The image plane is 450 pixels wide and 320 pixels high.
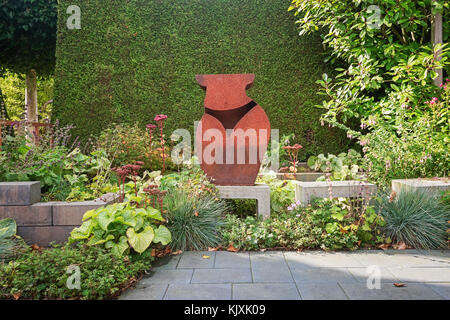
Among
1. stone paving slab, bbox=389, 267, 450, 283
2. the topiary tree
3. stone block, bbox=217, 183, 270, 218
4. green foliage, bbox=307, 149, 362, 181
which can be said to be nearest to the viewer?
stone paving slab, bbox=389, 267, 450, 283

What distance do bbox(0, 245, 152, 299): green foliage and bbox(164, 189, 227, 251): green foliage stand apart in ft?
2.57

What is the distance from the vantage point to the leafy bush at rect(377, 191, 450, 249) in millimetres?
3248

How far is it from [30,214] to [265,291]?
231cm

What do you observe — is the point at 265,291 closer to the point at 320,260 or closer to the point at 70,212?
the point at 320,260

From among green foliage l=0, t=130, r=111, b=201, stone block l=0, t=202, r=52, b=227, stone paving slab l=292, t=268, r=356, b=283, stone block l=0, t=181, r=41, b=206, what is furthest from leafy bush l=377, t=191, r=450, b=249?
stone block l=0, t=181, r=41, b=206

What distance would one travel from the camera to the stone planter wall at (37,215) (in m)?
3.14

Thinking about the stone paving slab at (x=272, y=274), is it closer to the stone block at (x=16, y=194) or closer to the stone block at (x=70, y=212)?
→ the stone block at (x=70, y=212)

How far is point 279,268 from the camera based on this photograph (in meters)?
2.73

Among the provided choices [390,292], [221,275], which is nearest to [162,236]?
[221,275]

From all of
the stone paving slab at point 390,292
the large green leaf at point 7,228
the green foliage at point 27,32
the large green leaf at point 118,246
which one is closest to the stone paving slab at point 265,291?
the stone paving slab at point 390,292

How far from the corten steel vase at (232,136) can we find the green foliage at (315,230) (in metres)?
0.72

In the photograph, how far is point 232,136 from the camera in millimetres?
4016

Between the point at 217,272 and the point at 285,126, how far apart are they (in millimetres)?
4016

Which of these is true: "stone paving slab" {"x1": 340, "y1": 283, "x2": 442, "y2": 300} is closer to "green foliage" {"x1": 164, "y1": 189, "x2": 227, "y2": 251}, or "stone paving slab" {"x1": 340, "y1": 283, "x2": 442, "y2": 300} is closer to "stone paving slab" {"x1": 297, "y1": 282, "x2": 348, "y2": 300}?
"stone paving slab" {"x1": 297, "y1": 282, "x2": 348, "y2": 300}
